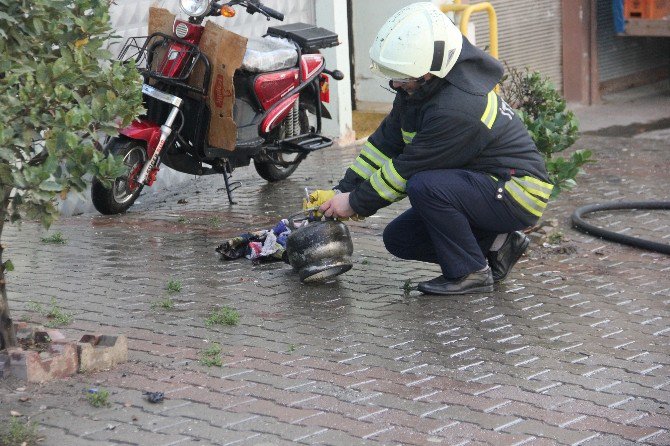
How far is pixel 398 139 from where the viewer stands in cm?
608

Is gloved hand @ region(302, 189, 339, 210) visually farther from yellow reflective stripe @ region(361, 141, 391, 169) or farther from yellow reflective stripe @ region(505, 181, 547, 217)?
yellow reflective stripe @ region(505, 181, 547, 217)

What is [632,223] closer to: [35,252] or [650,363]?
[650,363]

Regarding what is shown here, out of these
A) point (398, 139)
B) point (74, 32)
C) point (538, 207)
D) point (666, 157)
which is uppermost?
point (74, 32)

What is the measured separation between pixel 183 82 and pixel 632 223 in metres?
3.24

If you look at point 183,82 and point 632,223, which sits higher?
point 183,82

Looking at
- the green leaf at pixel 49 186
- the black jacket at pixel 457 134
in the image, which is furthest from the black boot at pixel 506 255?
the green leaf at pixel 49 186

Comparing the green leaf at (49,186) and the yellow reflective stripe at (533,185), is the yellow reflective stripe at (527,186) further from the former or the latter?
the green leaf at (49,186)

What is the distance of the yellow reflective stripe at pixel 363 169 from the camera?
239 inches

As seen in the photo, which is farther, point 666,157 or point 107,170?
point 666,157

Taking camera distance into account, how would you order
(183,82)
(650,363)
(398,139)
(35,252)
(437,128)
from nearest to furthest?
(650,363)
(437,128)
(398,139)
(35,252)
(183,82)

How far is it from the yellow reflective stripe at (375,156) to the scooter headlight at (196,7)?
2.01 m

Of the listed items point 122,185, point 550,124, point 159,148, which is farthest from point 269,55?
point 550,124

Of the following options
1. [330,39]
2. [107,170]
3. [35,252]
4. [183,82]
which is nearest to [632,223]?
[330,39]

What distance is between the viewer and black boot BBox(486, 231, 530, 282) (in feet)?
20.3
